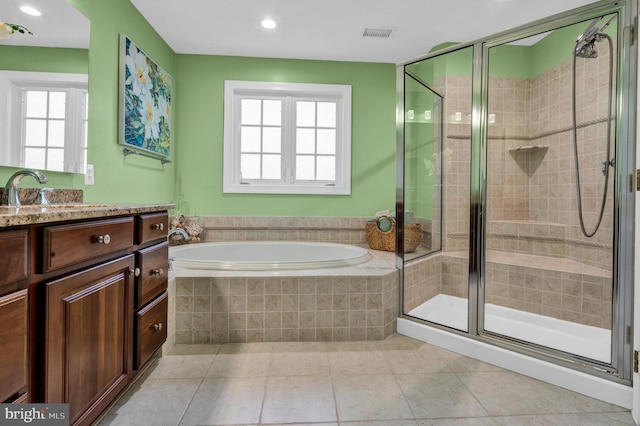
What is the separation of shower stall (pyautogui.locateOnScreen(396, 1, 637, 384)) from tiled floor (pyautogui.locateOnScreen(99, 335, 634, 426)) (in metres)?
0.24

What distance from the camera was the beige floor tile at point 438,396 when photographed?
1.36 metres

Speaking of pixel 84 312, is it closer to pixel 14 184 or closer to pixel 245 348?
pixel 14 184

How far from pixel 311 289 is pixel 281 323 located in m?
0.28

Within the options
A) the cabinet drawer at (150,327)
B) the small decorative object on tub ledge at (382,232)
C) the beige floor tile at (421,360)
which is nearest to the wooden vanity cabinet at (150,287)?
the cabinet drawer at (150,327)

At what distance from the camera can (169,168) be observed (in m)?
3.02

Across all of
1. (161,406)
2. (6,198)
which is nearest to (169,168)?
(6,198)

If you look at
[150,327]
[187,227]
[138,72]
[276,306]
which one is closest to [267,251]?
[187,227]

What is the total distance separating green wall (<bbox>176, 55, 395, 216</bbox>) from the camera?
10.2 feet

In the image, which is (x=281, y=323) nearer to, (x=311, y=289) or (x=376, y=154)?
(x=311, y=289)

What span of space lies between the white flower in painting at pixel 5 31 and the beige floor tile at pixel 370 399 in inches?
83.2

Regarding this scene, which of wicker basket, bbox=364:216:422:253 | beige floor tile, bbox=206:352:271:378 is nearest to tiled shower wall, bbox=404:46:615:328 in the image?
wicker basket, bbox=364:216:422:253

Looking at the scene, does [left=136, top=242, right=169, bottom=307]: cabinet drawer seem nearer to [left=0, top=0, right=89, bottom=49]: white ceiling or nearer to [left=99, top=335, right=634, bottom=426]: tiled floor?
[left=99, top=335, right=634, bottom=426]: tiled floor

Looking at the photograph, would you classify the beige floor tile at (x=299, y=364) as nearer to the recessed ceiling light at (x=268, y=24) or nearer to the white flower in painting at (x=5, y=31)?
the white flower in painting at (x=5, y=31)

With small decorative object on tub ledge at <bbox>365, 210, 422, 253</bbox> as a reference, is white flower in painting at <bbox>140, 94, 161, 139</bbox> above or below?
above
